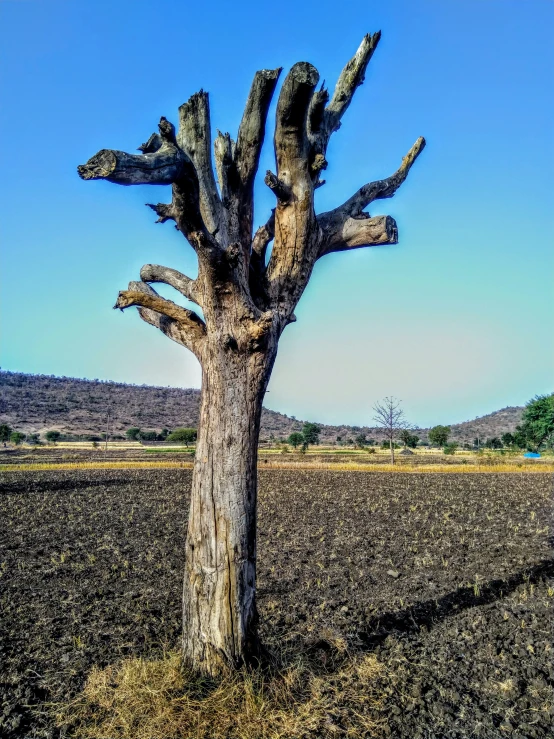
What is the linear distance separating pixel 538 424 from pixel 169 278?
72.3m

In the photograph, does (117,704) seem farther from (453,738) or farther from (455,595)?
(455,595)

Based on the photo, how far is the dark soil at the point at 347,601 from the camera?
15.4ft

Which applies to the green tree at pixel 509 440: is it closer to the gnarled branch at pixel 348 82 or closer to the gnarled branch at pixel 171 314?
the gnarled branch at pixel 348 82

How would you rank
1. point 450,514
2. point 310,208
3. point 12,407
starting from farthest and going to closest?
point 12,407
point 450,514
point 310,208

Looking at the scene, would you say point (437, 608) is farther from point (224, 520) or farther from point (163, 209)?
point (163, 209)

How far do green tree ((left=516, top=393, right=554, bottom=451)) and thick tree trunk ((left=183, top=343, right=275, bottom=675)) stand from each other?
7123 cm

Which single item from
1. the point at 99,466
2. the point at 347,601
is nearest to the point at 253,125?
the point at 347,601

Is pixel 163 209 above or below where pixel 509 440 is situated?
above

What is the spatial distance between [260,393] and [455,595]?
5025 mm

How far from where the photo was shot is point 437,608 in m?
7.02

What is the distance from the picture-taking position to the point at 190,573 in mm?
4578

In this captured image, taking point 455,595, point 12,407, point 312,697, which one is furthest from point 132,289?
point 12,407

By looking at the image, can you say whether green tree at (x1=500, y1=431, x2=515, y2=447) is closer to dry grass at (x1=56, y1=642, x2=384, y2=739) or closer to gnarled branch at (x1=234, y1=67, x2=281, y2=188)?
dry grass at (x1=56, y1=642, x2=384, y2=739)

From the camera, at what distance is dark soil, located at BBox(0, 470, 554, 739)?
15.4ft
